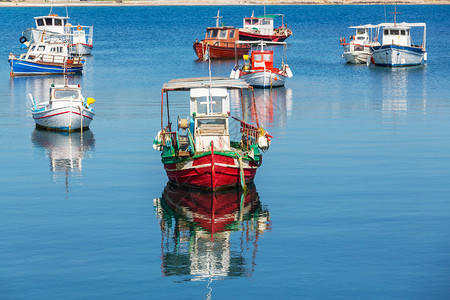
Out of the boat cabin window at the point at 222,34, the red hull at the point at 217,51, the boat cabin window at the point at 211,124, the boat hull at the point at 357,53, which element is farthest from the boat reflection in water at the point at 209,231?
the boat cabin window at the point at 222,34

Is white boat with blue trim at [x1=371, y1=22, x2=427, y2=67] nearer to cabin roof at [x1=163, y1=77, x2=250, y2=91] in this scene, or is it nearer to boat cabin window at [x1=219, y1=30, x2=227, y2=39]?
boat cabin window at [x1=219, y1=30, x2=227, y2=39]

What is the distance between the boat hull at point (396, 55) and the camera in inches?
3009

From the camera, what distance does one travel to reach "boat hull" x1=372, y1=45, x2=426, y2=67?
76.4 meters

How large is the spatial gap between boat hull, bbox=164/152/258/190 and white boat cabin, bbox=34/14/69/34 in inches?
2532

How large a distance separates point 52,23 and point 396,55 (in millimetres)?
39238

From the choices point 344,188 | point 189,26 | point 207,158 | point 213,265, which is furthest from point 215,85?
point 189,26

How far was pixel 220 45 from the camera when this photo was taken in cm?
8931

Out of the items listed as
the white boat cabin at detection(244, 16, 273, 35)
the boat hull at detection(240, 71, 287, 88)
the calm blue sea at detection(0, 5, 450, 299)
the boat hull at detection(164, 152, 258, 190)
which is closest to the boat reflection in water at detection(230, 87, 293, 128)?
the calm blue sea at detection(0, 5, 450, 299)

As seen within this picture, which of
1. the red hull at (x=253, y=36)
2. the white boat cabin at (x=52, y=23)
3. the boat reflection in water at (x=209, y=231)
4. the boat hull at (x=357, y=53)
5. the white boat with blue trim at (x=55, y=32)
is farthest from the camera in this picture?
the red hull at (x=253, y=36)

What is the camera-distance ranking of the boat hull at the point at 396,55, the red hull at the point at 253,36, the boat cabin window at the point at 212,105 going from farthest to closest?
1. the red hull at the point at 253,36
2. the boat hull at the point at 396,55
3. the boat cabin window at the point at 212,105

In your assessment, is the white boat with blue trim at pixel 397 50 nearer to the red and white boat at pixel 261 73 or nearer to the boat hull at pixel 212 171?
the red and white boat at pixel 261 73

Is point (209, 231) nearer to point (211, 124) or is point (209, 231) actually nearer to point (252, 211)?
point (252, 211)

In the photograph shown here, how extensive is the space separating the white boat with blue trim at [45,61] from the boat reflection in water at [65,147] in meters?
29.6

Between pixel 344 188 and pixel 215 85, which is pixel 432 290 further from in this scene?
pixel 215 85
